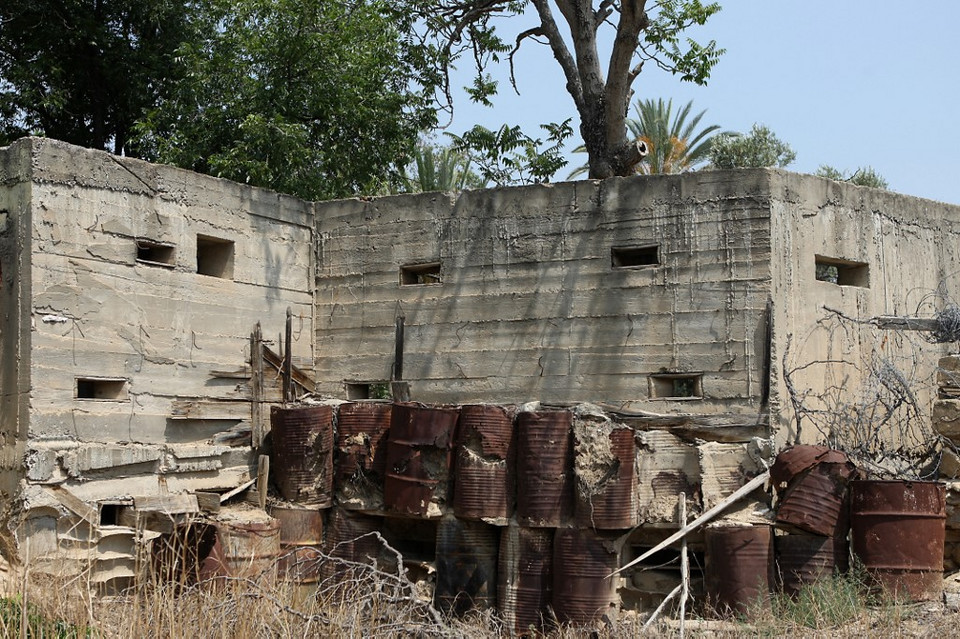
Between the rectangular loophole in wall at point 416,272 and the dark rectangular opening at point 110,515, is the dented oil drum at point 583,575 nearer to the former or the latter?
the rectangular loophole in wall at point 416,272

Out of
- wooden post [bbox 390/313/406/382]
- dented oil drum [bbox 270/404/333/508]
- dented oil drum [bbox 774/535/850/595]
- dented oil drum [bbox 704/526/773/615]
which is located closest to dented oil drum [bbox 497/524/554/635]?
dented oil drum [bbox 704/526/773/615]

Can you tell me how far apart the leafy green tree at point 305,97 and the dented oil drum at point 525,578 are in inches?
337

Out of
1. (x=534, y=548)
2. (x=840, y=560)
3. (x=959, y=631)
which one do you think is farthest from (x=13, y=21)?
(x=959, y=631)

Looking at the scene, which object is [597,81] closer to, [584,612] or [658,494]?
[658,494]

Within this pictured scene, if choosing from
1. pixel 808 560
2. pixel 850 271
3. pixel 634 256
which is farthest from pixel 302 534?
pixel 850 271

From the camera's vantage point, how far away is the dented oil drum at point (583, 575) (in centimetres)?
1016

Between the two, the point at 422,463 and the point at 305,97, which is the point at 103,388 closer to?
the point at 422,463

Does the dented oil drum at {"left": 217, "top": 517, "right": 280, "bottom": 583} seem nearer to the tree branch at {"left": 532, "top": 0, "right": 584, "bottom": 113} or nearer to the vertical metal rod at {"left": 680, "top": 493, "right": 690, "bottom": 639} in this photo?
the vertical metal rod at {"left": 680, "top": 493, "right": 690, "bottom": 639}

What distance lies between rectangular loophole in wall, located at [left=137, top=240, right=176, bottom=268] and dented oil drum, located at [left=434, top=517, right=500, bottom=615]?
12.5 feet

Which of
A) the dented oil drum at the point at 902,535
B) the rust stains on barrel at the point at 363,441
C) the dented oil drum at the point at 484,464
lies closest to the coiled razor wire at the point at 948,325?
the dented oil drum at the point at 902,535

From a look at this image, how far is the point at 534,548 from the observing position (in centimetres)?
1051

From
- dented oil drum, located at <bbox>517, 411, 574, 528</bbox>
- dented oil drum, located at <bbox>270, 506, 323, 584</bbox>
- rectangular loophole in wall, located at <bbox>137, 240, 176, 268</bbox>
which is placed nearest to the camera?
dented oil drum, located at <bbox>517, 411, 574, 528</bbox>

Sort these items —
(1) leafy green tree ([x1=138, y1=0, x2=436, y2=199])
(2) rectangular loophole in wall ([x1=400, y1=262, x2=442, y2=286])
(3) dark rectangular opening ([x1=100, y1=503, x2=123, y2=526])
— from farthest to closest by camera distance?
(1) leafy green tree ([x1=138, y1=0, x2=436, y2=199])
(2) rectangular loophole in wall ([x1=400, y1=262, x2=442, y2=286])
(3) dark rectangular opening ([x1=100, y1=503, x2=123, y2=526])

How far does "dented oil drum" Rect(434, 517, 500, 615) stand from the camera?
34.7 feet
